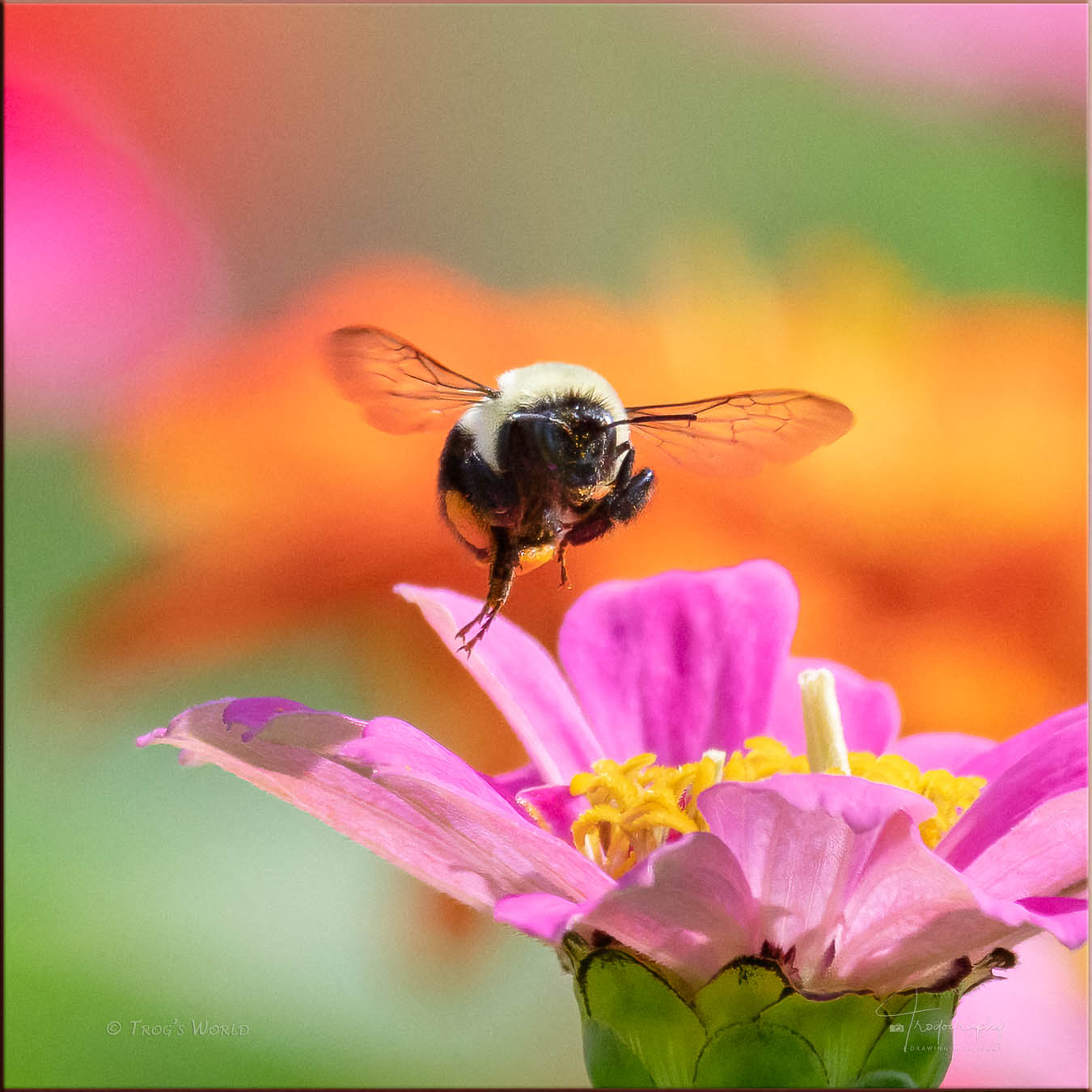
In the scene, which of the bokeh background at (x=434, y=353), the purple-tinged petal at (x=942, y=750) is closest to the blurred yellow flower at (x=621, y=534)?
the bokeh background at (x=434, y=353)

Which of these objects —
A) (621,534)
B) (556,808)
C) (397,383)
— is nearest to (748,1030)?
(556,808)

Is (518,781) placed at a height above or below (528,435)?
below

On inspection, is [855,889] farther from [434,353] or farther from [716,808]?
[434,353]

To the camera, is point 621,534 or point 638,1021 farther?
point 621,534

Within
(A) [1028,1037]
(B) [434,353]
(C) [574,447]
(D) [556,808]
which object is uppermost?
(B) [434,353]

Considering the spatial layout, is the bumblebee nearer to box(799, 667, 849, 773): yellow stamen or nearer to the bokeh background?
box(799, 667, 849, 773): yellow stamen

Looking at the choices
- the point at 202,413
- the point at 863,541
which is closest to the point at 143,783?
the point at 202,413

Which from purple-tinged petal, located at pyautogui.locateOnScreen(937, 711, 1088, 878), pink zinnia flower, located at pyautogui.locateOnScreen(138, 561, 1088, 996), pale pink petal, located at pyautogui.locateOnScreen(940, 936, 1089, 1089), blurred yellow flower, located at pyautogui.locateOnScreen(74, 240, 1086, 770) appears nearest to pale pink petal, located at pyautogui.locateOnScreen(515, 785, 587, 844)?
pink zinnia flower, located at pyautogui.locateOnScreen(138, 561, 1088, 996)

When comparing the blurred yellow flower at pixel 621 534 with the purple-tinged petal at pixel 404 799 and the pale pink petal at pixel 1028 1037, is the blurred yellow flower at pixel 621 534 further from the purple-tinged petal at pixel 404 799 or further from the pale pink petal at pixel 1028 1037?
the purple-tinged petal at pixel 404 799
